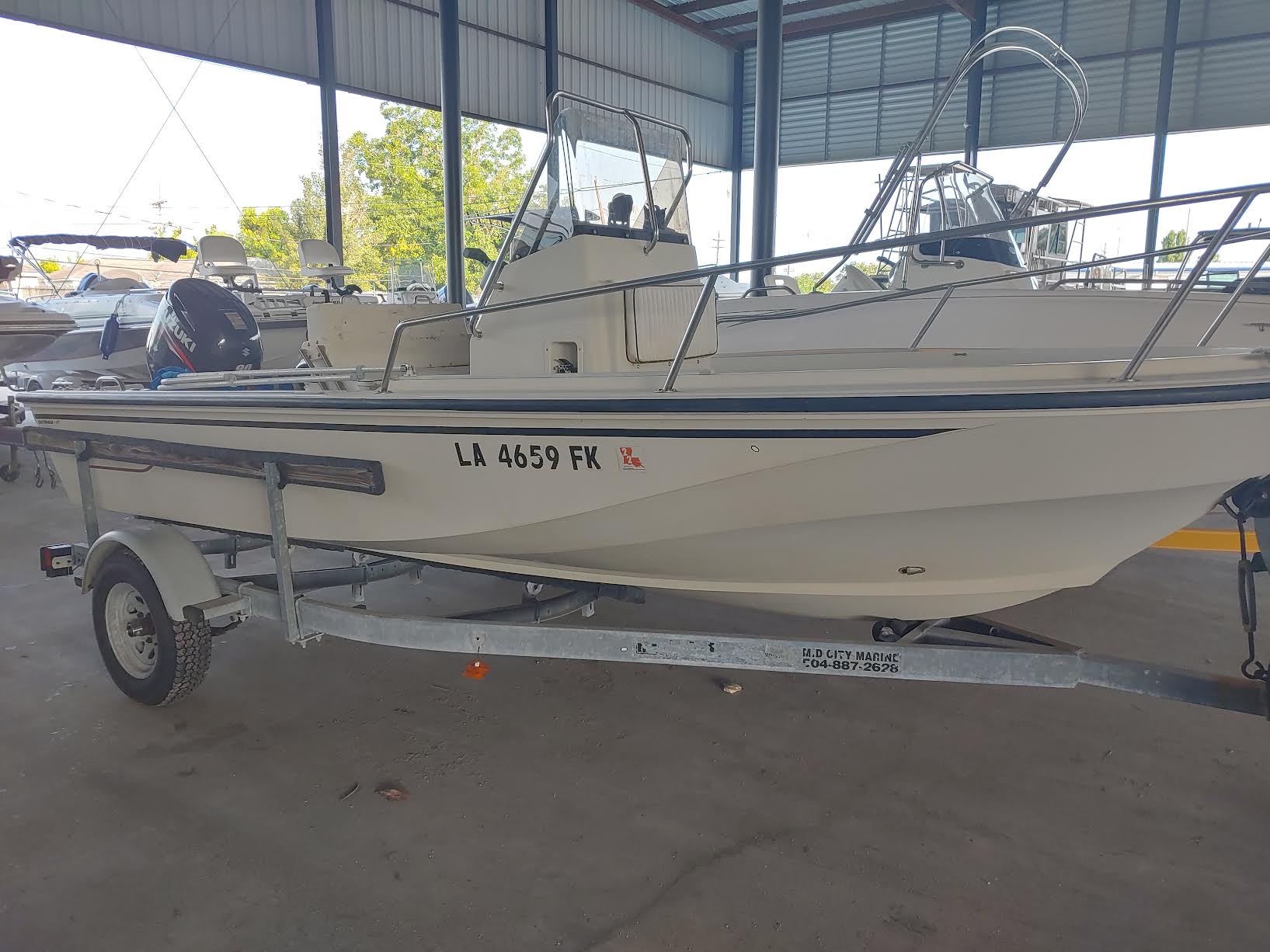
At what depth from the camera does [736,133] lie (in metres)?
17.8

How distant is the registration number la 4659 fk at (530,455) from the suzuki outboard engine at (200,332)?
2.00 meters

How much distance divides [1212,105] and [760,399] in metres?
15.0

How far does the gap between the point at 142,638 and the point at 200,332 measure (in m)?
1.47

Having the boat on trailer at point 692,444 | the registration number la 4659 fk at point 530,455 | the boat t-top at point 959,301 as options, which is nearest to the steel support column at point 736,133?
the boat t-top at point 959,301

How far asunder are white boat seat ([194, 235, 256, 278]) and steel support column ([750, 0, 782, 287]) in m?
6.27

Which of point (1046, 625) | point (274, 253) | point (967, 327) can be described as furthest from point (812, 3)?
point (274, 253)

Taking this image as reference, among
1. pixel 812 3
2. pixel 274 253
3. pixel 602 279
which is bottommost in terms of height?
pixel 602 279

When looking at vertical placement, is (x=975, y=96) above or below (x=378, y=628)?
above

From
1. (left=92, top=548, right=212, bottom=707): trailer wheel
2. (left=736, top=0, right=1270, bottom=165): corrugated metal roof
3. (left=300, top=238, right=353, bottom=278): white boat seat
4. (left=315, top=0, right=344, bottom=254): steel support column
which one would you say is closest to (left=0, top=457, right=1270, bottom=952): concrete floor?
(left=92, top=548, right=212, bottom=707): trailer wheel

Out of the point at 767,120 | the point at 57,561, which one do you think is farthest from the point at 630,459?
the point at 767,120

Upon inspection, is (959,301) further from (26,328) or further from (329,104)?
(329,104)

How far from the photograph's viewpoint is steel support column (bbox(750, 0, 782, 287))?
1020cm

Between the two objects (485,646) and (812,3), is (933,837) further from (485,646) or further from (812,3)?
(812,3)

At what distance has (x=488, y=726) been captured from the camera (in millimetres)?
2734
